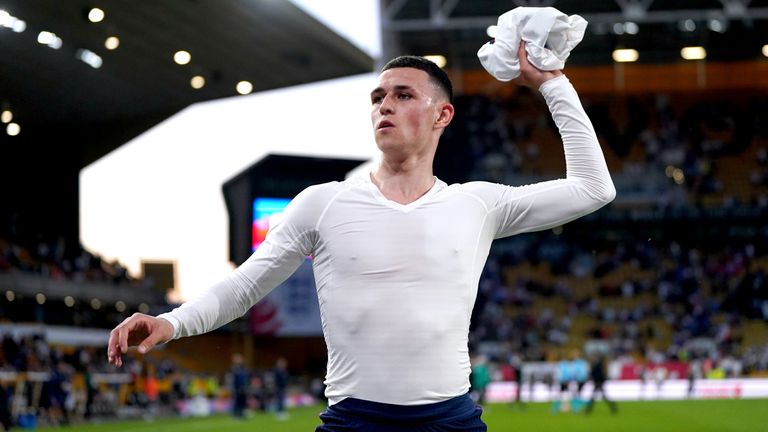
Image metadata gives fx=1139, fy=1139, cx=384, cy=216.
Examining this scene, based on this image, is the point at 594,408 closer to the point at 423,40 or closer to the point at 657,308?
the point at 657,308

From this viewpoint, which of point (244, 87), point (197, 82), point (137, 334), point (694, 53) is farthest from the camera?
point (694, 53)

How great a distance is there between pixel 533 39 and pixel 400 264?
872mm

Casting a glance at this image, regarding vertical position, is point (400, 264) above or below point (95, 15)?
below

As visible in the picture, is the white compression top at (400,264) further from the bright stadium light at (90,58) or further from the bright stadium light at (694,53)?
the bright stadium light at (694,53)

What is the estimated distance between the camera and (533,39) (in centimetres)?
370

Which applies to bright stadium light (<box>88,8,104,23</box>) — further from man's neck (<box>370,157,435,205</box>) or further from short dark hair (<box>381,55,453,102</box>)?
man's neck (<box>370,157,435,205</box>)

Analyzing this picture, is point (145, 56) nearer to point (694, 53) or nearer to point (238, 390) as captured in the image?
point (238, 390)

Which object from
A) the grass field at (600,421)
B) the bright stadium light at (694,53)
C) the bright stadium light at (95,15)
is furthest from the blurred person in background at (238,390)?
the bright stadium light at (694,53)

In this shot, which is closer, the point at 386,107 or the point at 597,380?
the point at 386,107

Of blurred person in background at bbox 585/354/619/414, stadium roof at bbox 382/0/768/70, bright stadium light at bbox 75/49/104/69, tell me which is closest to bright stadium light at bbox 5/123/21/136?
bright stadium light at bbox 75/49/104/69

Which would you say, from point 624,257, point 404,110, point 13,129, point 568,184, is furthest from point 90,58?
point 568,184

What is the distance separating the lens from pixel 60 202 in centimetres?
4897

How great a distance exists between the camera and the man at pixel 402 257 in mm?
3438

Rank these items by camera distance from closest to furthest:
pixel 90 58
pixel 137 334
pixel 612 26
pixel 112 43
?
pixel 137 334 < pixel 112 43 < pixel 90 58 < pixel 612 26
